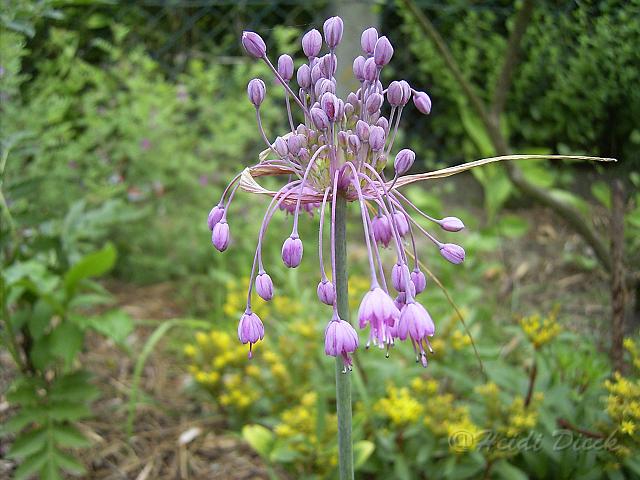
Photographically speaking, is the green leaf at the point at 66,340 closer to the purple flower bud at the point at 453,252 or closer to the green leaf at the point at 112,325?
the green leaf at the point at 112,325

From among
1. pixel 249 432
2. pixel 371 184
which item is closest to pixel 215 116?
pixel 249 432

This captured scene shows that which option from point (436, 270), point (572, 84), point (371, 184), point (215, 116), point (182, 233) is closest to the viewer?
point (371, 184)

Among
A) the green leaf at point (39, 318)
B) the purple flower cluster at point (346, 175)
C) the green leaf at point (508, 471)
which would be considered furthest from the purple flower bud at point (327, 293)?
the green leaf at point (39, 318)

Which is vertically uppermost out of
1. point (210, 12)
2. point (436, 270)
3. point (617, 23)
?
point (617, 23)

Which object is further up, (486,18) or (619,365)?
(486,18)

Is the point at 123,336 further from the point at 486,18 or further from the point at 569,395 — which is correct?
the point at 486,18

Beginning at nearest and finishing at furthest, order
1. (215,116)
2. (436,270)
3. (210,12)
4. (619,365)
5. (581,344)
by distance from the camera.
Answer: (619,365), (581,344), (436,270), (215,116), (210,12)

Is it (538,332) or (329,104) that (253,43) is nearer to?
(329,104)
